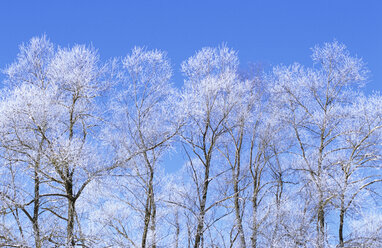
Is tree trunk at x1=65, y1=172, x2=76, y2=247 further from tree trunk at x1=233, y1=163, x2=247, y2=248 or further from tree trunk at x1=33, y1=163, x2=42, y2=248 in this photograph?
tree trunk at x1=233, y1=163, x2=247, y2=248

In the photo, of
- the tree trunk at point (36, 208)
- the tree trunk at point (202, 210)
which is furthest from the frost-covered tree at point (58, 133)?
the tree trunk at point (202, 210)

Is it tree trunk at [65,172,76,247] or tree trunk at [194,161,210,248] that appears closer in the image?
tree trunk at [65,172,76,247]

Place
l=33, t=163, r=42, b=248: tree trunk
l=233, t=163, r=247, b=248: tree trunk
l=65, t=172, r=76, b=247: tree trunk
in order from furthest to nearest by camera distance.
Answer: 1. l=233, t=163, r=247, b=248: tree trunk
2. l=65, t=172, r=76, b=247: tree trunk
3. l=33, t=163, r=42, b=248: tree trunk

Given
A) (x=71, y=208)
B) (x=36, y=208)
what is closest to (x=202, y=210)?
(x=71, y=208)

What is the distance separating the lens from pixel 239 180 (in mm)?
14219

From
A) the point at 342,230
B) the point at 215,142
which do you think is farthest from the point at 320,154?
the point at 215,142

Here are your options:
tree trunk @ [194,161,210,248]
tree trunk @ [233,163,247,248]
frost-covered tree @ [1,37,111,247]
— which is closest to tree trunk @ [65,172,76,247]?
frost-covered tree @ [1,37,111,247]

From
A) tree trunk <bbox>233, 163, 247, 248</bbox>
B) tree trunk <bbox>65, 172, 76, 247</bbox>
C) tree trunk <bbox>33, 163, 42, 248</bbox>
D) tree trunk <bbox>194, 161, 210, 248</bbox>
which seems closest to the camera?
tree trunk <bbox>33, 163, 42, 248</bbox>

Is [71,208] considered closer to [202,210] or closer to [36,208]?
[36,208]

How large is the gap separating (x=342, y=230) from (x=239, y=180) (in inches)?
125

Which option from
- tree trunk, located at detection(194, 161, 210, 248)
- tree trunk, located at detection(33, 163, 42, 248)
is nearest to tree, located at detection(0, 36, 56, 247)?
tree trunk, located at detection(33, 163, 42, 248)

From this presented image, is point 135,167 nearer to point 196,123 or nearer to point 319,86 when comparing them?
point 196,123

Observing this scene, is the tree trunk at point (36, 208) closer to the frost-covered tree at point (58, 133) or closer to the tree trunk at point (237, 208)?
the frost-covered tree at point (58, 133)

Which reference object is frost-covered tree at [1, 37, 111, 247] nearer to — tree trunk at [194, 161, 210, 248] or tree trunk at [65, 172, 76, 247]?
tree trunk at [65, 172, 76, 247]
